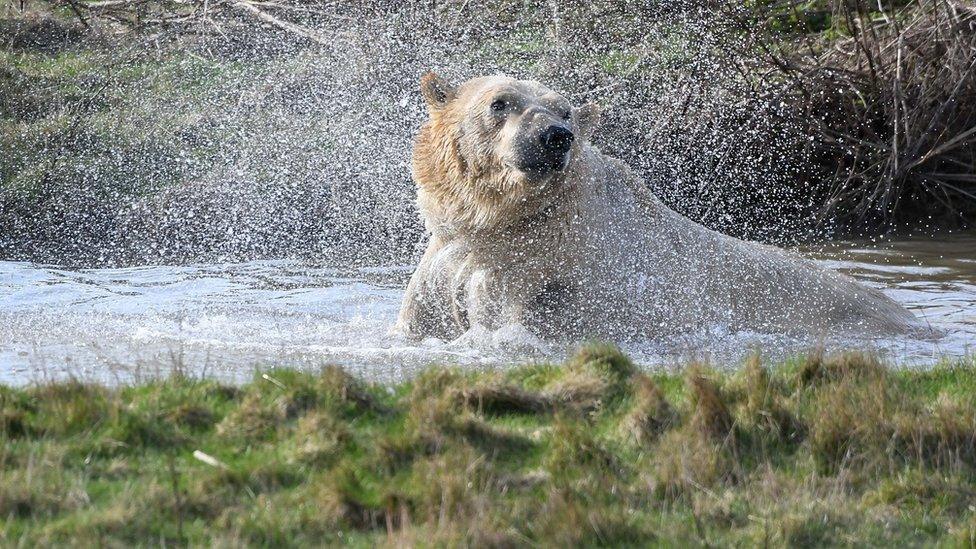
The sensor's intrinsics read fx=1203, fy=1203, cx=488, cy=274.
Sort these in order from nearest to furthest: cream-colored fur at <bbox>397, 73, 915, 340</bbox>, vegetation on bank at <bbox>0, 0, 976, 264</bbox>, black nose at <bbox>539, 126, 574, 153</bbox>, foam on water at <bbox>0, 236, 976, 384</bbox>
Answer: foam on water at <bbox>0, 236, 976, 384</bbox>, black nose at <bbox>539, 126, 574, 153</bbox>, cream-colored fur at <bbox>397, 73, 915, 340</bbox>, vegetation on bank at <bbox>0, 0, 976, 264</bbox>

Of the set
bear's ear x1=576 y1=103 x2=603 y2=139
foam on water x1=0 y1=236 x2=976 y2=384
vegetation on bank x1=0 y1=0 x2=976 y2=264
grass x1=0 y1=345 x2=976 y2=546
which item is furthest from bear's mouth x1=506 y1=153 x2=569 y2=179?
vegetation on bank x1=0 y1=0 x2=976 y2=264

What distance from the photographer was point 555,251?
19.6 ft

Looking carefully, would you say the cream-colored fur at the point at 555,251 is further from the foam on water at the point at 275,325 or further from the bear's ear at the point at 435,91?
the foam on water at the point at 275,325

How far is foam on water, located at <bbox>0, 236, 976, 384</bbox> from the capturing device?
5.31 metres

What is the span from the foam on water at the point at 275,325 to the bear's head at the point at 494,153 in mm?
616

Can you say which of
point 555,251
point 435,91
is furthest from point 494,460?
point 435,91

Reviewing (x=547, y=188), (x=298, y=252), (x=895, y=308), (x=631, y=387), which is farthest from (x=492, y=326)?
(x=298, y=252)

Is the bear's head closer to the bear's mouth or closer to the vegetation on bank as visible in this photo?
the bear's mouth

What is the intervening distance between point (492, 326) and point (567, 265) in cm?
48

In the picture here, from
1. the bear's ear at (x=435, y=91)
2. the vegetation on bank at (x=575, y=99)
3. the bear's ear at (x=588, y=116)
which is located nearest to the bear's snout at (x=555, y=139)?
the bear's ear at (x=588, y=116)

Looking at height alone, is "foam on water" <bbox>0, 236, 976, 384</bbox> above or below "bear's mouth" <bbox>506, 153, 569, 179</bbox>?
below

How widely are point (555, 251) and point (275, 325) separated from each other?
5.25 feet

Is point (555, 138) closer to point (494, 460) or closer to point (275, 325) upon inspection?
point (275, 325)

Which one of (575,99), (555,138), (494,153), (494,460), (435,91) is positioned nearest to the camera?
(494,460)
